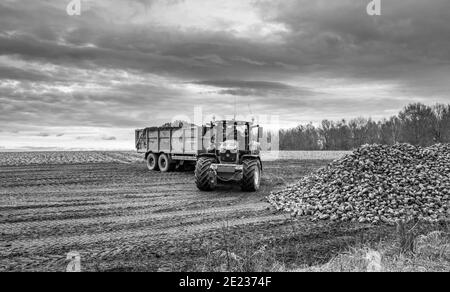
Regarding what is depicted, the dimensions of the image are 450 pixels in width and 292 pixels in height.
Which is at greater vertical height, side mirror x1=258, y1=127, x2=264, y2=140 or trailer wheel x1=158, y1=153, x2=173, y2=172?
side mirror x1=258, y1=127, x2=264, y2=140

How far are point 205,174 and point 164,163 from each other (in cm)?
864

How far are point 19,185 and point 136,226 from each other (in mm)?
10279

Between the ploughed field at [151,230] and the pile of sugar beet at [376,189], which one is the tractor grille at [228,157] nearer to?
the ploughed field at [151,230]

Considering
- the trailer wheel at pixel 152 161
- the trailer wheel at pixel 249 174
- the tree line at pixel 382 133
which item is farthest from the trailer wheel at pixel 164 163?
the tree line at pixel 382 133

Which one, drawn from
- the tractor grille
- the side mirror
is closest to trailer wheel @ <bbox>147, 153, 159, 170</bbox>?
the tractor grille

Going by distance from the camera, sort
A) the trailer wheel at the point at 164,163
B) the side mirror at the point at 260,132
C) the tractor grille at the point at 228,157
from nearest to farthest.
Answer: the tractor grille at the point at 228,157 < the side mirror at the point at 260,132 < the trailer wheel at the point at 164,163

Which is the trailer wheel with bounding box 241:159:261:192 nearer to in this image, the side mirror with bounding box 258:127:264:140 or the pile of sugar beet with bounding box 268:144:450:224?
the pile of sugar beet with bounding box 268:144:450:224

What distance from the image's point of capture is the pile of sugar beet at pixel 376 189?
10719 mm

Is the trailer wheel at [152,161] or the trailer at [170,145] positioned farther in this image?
the trailer wheel at [152,161]

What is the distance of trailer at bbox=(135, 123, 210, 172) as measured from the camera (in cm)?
2081

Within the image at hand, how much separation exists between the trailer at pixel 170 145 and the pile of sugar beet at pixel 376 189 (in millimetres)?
7066

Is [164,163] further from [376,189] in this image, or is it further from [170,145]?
[376,189]

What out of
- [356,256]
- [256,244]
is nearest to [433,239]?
[356,256]
